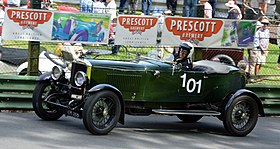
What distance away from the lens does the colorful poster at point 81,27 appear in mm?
13078

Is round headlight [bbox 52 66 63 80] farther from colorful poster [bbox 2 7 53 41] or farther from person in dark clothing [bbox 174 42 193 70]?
person in dark clothing [bbox 174 42 193 70]

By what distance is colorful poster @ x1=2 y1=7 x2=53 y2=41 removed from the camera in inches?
500

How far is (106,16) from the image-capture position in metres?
13.5

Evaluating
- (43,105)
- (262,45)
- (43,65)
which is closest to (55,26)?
(43,65)

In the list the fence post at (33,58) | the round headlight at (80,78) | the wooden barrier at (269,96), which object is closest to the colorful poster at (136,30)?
the fence post at (33,58)

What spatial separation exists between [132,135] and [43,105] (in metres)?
1.57

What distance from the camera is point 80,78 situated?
35.7 ft

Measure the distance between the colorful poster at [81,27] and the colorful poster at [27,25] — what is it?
150 millimetres

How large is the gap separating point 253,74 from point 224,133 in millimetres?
4627

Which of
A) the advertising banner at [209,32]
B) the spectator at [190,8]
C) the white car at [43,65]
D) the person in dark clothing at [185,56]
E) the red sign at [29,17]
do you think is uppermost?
the spectator at [190,8]

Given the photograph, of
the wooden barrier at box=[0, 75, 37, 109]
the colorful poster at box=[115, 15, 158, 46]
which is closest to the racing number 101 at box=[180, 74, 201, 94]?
the colorful poster at box=[115, 15, 158, 46]

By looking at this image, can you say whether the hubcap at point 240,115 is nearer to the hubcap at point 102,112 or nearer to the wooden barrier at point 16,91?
the hubcap at point 102,112

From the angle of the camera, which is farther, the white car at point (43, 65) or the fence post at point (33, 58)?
the white car at point (43, 65)

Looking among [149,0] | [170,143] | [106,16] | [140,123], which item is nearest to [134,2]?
[149,0]
